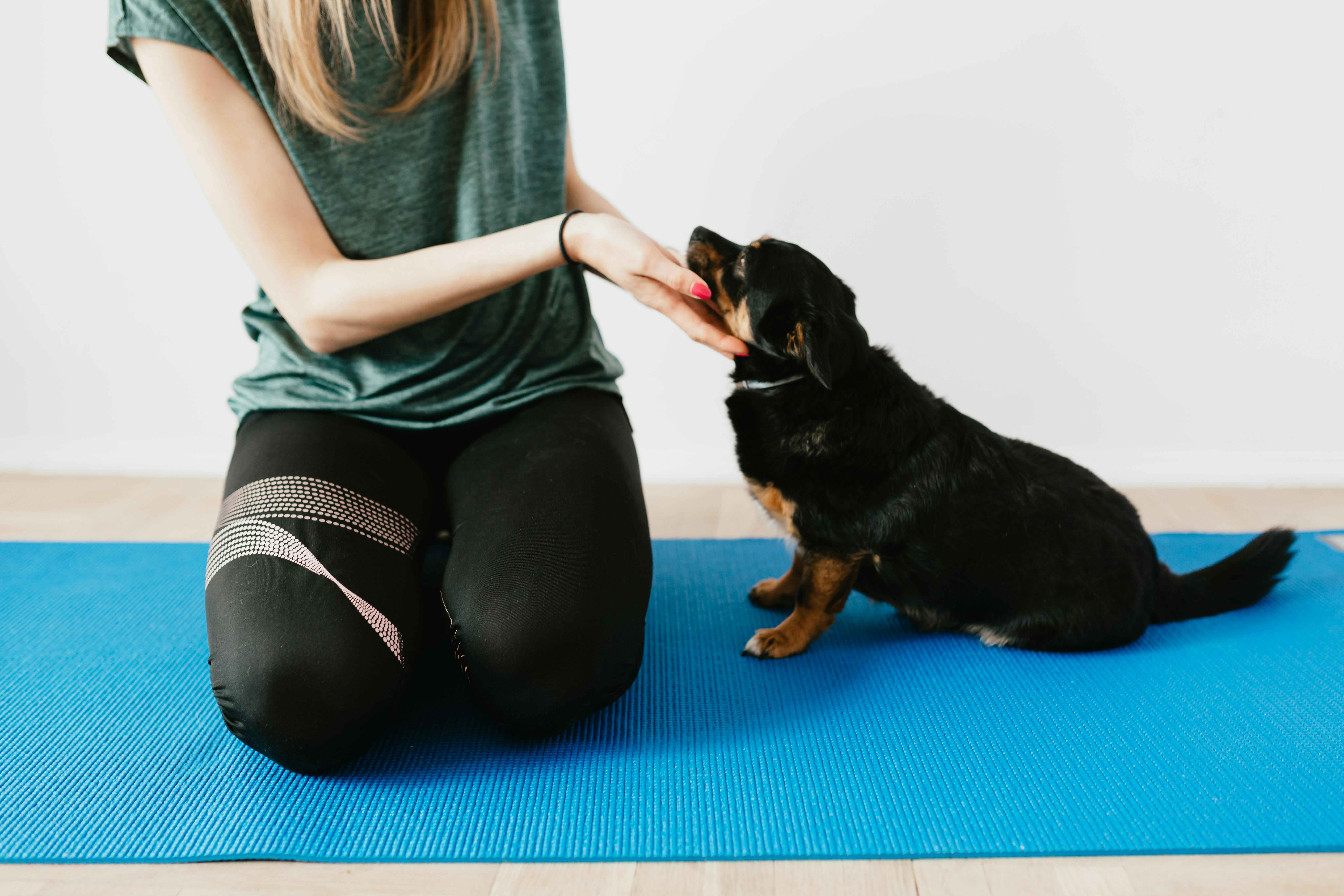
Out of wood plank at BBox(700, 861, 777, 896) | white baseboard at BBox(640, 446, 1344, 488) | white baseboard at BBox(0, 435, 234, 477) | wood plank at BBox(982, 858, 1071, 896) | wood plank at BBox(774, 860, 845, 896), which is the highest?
wood plank at BBox(982, 858, 1071, 896)

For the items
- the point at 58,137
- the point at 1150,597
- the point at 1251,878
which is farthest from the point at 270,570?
the point at 58,137

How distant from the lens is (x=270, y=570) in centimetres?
138

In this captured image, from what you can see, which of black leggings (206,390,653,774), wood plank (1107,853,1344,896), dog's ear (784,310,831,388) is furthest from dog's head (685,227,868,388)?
wood plank (1107,853,1344,896)

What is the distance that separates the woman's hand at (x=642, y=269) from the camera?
1.51m

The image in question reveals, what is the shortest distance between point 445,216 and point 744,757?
1.17m

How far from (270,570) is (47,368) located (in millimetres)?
2260

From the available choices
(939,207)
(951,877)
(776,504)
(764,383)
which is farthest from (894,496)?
(939,207)

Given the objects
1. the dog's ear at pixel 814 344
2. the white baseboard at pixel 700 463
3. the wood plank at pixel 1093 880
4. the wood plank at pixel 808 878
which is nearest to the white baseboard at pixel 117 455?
the white baseboard at pixel 700 463

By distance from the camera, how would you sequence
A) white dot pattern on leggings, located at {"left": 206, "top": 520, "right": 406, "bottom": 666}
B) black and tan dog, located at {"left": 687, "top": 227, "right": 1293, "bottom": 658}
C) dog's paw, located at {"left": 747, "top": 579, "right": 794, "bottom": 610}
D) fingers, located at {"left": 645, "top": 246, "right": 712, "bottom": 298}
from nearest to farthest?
1. white dot pattern on leggings, located at {"left": 206, "top": 520, "right": 406, "bottom": 666}
2. fingers, located at {"left": 645, "top": 246, "right": 712, "bottom": 298}
3. black and tan dog, located at {"left": 687, "top": 227, "right": 1293, "bottom": 658}
4. dog's paw, located at {"left": 747, "top": 579, "right": 794, "bottom": 610}

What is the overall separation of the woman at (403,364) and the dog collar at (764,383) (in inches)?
4.3

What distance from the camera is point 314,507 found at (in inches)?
58.6

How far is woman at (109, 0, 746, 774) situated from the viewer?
4.48 ft

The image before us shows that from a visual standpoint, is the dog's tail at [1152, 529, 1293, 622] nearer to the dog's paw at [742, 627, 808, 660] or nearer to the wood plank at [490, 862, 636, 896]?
the dog's paw at [742, 627, 808, 660]

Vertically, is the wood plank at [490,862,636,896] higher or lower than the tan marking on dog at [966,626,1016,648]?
higher
